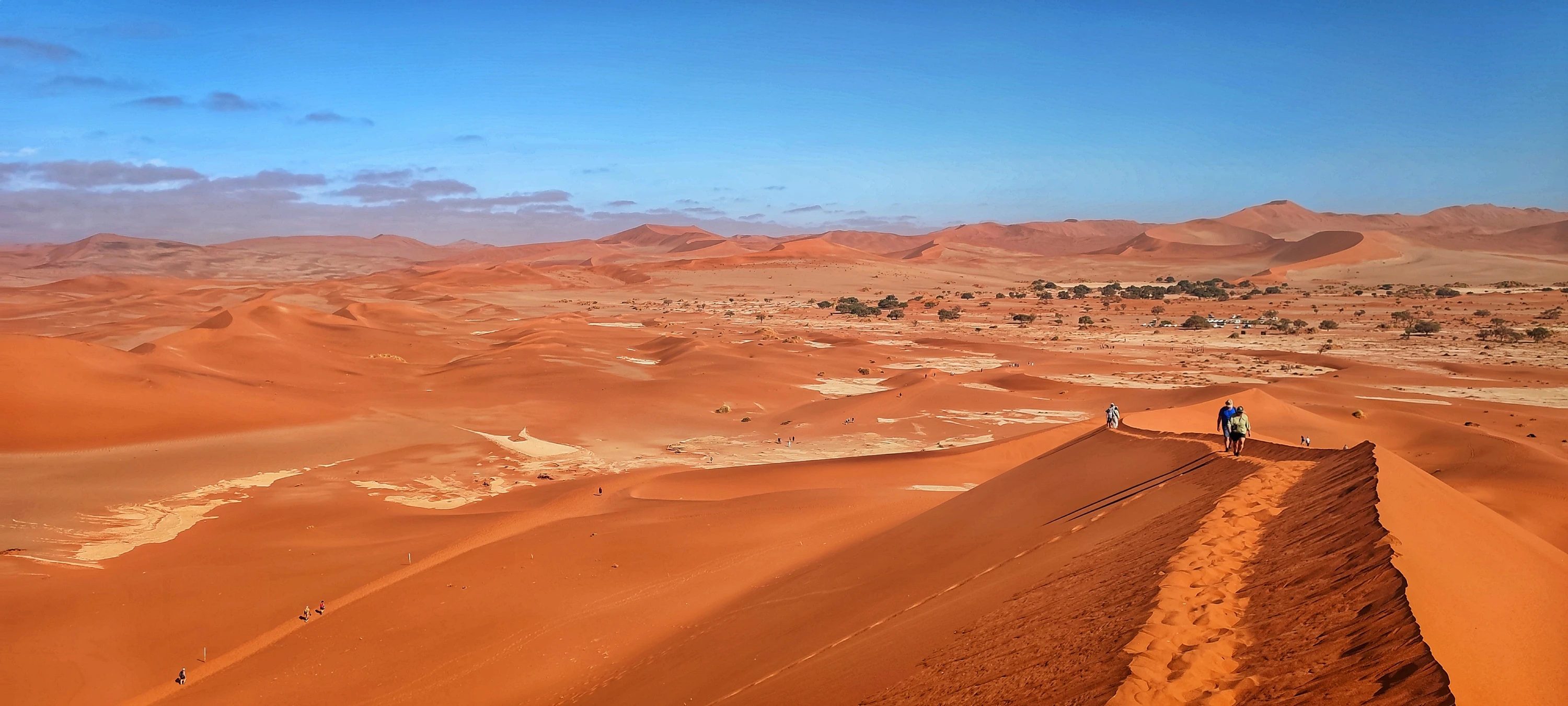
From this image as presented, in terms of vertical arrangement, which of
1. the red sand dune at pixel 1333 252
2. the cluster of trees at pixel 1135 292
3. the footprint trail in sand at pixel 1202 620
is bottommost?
the footprint trail in sand at pixel 1202 620

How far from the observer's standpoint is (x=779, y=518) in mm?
15305

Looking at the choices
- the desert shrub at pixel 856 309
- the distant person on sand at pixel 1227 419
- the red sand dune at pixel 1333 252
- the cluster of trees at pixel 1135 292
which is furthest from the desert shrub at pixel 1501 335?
the red sand dune at pixel 1333 252

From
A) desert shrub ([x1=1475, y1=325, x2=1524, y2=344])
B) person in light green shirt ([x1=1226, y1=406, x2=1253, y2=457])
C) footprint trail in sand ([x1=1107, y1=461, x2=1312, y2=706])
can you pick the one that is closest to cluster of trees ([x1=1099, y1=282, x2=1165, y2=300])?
desert shrub ([x1=1475, y1=325, x2=1524, y2=344])

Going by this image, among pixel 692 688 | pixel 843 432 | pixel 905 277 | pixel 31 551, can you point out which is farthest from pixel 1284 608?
pixel 905 277

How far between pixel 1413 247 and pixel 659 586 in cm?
11530

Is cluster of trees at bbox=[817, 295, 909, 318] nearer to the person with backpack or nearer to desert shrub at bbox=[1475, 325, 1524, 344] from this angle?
desert shrub at bbox=[1475, 325, 1524, 344]

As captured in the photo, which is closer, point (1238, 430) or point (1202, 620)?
point (1202, 620)

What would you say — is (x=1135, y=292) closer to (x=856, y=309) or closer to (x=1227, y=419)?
(x=856, y=309)

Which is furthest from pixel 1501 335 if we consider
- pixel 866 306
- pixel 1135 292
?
pixel 866 306

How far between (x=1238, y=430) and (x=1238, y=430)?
0.04 feet

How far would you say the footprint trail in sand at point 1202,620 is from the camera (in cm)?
493

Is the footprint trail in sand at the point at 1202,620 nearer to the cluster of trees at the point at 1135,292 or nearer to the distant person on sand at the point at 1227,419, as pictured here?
the distant person on sand at the point at 1227,419

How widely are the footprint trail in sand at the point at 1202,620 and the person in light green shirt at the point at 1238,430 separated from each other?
9.09ft

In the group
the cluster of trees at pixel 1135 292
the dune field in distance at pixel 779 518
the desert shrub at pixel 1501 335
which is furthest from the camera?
the cluster of trees at pixel 1135 292
